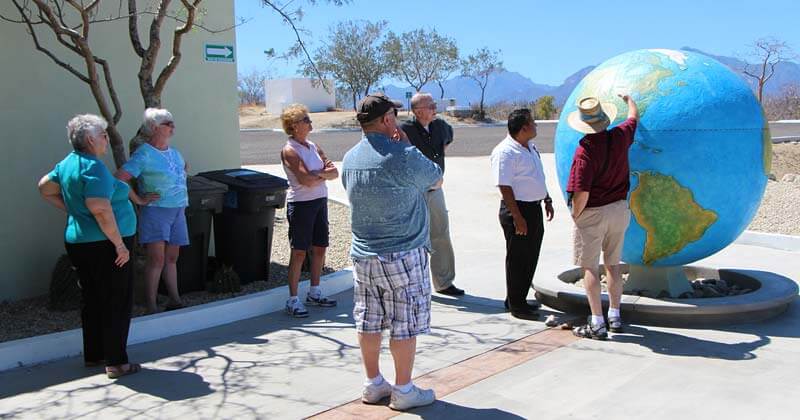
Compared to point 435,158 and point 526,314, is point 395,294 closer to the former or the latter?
point 526,314

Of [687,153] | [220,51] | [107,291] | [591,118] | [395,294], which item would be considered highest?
[220,51]

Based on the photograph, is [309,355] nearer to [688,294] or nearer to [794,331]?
[688,294]

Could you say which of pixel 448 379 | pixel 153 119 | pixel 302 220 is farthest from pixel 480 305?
pixel 153 119

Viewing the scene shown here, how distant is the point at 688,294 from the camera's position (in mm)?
6488

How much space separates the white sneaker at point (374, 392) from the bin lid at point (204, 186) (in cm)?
313

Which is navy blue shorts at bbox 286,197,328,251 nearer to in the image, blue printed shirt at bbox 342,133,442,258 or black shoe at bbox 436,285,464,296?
black shoe at bbox 436,285,464,296

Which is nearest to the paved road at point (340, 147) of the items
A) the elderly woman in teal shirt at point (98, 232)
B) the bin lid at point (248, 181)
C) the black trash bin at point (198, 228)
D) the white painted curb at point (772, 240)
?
the bin lid at point (248, 181)

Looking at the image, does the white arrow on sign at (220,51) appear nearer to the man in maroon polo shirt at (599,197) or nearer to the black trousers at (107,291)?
the black trousers at (107,291)

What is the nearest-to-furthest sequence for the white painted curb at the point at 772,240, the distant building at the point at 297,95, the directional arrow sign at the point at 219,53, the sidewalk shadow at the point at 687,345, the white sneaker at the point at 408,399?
the white sneaker at the point at 408,399 < the sidewalk shadow at the point at 687,345 < the directional arrow sign at the point at 219,53 < the white painted curb at the point at 772,240 < the distant building at the point at 297,95

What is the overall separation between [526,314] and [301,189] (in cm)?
214

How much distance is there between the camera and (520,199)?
20.4 ft

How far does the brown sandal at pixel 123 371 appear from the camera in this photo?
16.5 feet

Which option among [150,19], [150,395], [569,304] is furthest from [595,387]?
[150,19]

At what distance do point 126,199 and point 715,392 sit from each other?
12.8ft
